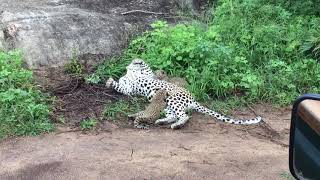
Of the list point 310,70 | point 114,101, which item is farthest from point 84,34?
point 310,70

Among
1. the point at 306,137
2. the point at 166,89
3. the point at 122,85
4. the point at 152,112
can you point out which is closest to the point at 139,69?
the point at 122,85

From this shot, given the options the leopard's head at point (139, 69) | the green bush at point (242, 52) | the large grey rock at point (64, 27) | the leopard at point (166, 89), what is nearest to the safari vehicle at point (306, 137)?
the leopard at point (166, 89)

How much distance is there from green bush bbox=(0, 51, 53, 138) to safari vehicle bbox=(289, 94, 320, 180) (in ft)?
12.0

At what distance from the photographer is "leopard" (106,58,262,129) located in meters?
5.72

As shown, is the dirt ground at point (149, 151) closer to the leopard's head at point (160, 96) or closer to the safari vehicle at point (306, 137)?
the leopard's head at point (160, 96)

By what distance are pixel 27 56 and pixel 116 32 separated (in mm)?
1334

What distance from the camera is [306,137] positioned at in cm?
206

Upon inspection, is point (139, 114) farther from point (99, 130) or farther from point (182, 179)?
point (182, 179)

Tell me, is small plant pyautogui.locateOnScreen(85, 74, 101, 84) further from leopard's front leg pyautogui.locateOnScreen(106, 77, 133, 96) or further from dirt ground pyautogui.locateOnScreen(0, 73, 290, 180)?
dirt ground pyautogui.locateOnScreen(0, 73, 290, 180)

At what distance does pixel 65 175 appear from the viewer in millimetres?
4527

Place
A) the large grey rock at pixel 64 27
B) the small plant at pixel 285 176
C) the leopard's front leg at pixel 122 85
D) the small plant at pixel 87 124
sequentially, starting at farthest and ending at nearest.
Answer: the large grey rock at pixel 64 27 < the leopard's front leg at pixel 122 85 < the small plant at pixel 87 124 < the small plant at pixel 285 176

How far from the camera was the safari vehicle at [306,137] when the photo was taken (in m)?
1.96

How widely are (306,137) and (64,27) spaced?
5566 mm

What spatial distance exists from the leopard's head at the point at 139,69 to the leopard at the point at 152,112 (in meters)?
0.59
